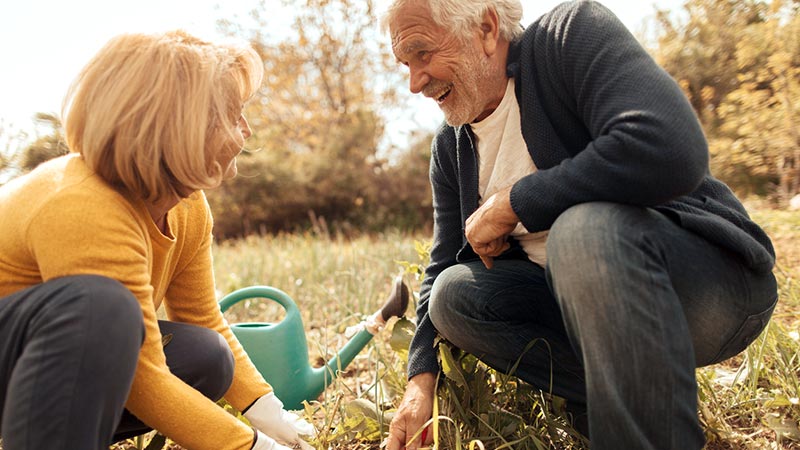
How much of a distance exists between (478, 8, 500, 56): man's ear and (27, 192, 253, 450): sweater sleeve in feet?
2.67

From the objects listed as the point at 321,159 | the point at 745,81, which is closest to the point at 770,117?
the point at 745,81

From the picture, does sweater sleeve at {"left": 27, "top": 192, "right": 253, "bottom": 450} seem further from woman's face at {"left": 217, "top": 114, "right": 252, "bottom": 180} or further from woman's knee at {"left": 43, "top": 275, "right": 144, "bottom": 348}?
woman's face at {"left": 217, "top": 114, "right": 252, "bottom": 180}

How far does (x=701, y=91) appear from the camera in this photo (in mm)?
7559

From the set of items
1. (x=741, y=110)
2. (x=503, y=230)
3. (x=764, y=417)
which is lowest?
(x=741, y=110)

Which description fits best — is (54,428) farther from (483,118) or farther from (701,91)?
(701,91)

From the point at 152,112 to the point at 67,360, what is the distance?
43cm

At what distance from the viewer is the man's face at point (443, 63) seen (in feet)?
4.91

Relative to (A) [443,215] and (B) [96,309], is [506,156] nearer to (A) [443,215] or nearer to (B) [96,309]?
(A) [443,215]

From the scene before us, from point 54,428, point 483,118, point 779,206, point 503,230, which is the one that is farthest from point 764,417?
point 779,206

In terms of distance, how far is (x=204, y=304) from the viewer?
1.55 metres

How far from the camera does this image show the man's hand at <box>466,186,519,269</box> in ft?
4.27

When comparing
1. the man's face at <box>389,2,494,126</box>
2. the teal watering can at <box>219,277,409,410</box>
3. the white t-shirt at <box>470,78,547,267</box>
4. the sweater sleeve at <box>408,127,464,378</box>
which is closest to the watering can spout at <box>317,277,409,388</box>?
the teal watering can at <box>219,277,409,410</box>

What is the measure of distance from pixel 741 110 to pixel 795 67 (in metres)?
0.65

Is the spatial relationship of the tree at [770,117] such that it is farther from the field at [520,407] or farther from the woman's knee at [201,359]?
the woman's knee at [201,359]
